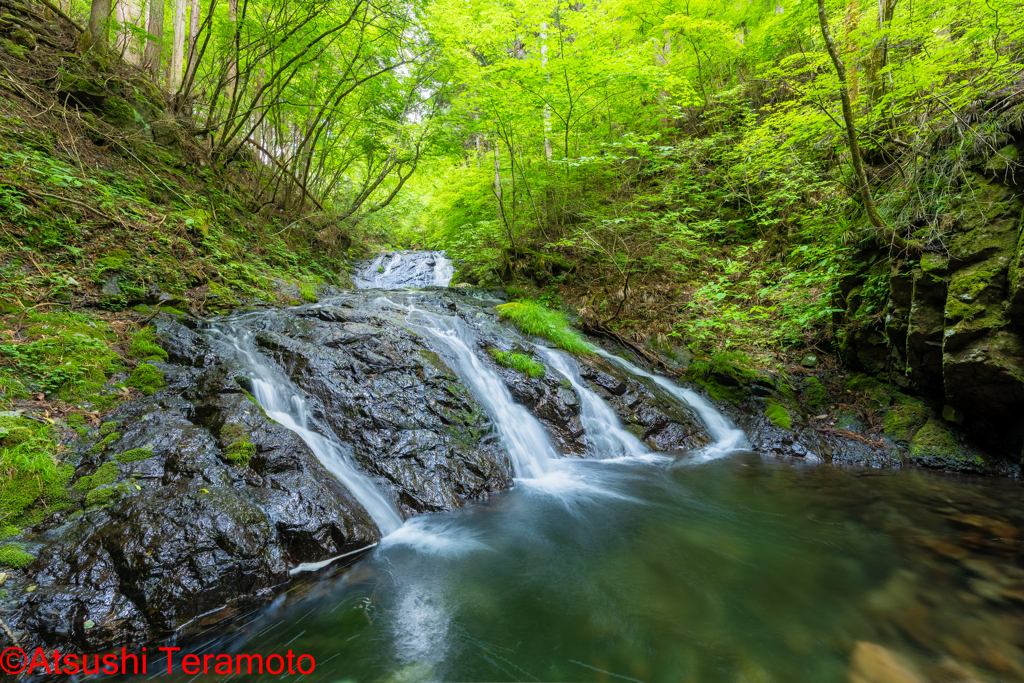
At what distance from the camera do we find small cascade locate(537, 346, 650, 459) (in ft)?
18.9

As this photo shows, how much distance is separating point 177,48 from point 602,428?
13.2 metres

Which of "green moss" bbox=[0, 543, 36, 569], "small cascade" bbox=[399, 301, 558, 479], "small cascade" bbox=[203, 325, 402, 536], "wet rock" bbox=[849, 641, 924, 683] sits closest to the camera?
"wet rock" bbox=[849, 641, 924, 683]

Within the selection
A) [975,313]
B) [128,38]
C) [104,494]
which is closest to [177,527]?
[104,494]

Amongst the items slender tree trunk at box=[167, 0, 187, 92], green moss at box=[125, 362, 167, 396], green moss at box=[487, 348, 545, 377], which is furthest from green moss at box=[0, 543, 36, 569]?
slender tree trunk at box=[167, 0, 187, 92]

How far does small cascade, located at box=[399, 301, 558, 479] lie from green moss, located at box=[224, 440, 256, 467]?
268 cm

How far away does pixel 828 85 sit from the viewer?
18.5ft

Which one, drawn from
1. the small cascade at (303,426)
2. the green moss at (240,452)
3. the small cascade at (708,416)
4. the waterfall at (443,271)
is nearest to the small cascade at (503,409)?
the small cascade at (303,426)

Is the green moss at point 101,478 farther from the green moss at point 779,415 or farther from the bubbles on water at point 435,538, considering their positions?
the green moss at point 779,415

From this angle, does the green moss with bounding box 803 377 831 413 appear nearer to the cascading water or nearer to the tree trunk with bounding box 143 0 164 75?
the cascading water

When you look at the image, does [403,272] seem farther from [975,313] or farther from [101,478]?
[975,313]

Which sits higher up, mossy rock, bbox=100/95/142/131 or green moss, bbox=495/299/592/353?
mossy rock, bbox=100/95/142/131

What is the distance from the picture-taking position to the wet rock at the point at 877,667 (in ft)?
6.77

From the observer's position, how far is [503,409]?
5.64 meters

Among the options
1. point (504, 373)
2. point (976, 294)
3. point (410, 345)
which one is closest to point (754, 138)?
point (976, 294)
